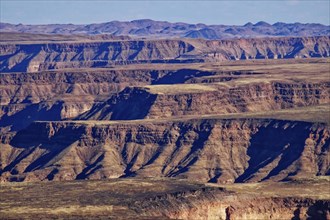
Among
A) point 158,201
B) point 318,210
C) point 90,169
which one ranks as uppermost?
point 90,169

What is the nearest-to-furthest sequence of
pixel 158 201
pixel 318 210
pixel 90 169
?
1. pixel 158 201
2. pixel 318 210
3. pixel 90 169

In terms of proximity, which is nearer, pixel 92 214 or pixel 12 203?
pixel 92 214

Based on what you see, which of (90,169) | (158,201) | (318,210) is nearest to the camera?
(158,201)

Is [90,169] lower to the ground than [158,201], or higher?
higher

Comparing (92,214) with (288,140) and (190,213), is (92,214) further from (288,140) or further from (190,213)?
Result: (288,140)

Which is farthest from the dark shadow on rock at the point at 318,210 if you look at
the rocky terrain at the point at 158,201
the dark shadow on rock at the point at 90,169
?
the dark shadow on rock at the point at 90,169

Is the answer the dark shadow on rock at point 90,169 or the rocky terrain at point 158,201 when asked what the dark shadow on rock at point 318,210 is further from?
the dark shadow on rock at point 90,169

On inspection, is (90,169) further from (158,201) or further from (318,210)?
(318,210)

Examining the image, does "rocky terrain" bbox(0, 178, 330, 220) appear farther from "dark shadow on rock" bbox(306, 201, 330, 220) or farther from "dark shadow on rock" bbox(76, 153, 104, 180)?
"dark shadow on rock" bbox(76, 153, 104, 180)

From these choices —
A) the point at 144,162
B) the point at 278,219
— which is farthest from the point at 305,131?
the point at 278,219

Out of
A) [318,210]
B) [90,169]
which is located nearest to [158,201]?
[318,210]

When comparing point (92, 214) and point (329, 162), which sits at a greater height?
point (329, 162)
